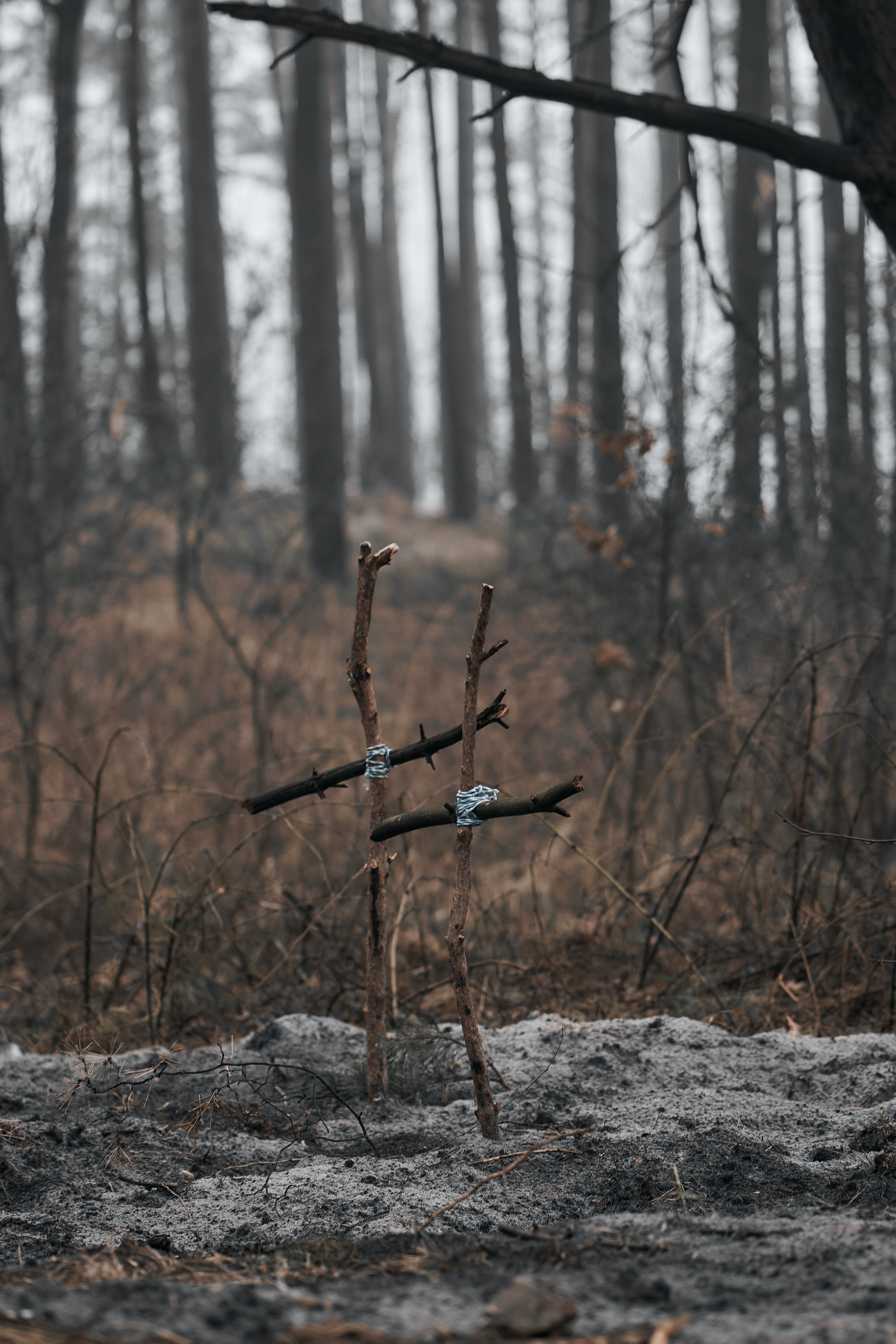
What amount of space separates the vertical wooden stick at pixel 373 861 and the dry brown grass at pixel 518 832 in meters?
0.52

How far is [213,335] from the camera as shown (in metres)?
13.9

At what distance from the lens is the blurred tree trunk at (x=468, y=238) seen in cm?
2105

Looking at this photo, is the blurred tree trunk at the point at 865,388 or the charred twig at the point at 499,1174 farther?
the blurred tree trunk at the point at 865,388

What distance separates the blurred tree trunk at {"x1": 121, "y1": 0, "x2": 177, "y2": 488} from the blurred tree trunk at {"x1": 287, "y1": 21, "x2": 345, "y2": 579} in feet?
5.27

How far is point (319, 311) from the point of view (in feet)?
39.7

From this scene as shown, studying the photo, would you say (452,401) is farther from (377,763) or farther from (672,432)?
(377,763)

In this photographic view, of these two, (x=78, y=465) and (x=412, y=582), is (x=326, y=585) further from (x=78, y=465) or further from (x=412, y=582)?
(x=78, y=465)

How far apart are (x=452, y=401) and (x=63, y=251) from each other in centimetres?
794

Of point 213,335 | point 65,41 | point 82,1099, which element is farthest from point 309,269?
point 82,1099

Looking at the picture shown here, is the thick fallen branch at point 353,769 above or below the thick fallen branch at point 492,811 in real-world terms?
above

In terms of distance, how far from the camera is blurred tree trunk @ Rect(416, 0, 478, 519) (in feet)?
57.5

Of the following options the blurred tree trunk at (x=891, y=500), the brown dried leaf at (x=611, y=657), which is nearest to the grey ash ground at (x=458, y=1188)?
the blurred tree trunk at (x=891, y=500)

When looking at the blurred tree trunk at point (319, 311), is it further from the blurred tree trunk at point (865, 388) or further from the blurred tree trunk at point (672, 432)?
the blurred tree trunk at point (865, 388)

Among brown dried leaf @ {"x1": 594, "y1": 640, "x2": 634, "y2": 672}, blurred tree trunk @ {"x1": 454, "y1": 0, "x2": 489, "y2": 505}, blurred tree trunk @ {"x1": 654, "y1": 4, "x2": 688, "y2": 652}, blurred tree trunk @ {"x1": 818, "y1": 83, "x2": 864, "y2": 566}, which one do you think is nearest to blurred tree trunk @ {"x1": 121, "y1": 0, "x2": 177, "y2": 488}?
blurred tree trunk @ {"x1": 654, "y1": 4, "x2": 688, "y2": 652}
